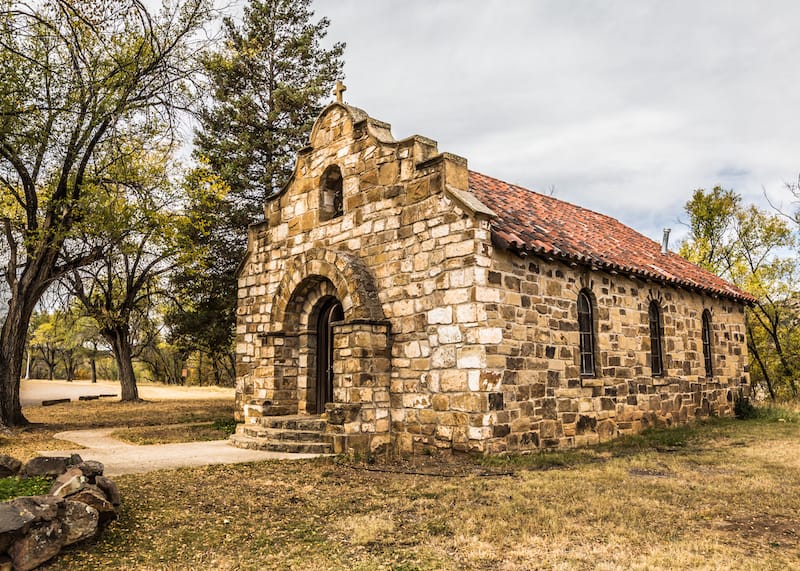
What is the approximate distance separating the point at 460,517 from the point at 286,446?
5.25m

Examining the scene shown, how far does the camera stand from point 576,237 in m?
12.9

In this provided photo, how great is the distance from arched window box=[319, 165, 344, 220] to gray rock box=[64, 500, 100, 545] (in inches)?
326

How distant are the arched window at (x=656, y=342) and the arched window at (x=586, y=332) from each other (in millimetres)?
2880

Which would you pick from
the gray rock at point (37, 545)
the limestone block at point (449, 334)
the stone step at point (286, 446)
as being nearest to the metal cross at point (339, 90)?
the limestone block at point (449, 334)

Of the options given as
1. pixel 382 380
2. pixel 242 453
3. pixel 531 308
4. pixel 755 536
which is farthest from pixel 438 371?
pixel 755 536

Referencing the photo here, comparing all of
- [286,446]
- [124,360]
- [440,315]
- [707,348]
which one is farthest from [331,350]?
[124,360]

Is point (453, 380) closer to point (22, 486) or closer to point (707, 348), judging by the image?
point (22, 486)

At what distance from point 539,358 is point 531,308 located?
861 millimetres

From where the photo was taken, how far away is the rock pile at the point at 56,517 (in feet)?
15.4

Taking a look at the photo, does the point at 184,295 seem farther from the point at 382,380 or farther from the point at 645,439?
the point at 645,439

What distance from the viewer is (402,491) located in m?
7.60

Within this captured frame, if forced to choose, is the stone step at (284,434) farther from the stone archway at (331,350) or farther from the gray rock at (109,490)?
the gray rock at (109,490)

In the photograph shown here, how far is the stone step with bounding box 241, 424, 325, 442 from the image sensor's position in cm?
1092

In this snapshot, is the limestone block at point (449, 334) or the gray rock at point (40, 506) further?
the limestone block at point (449, 334)
